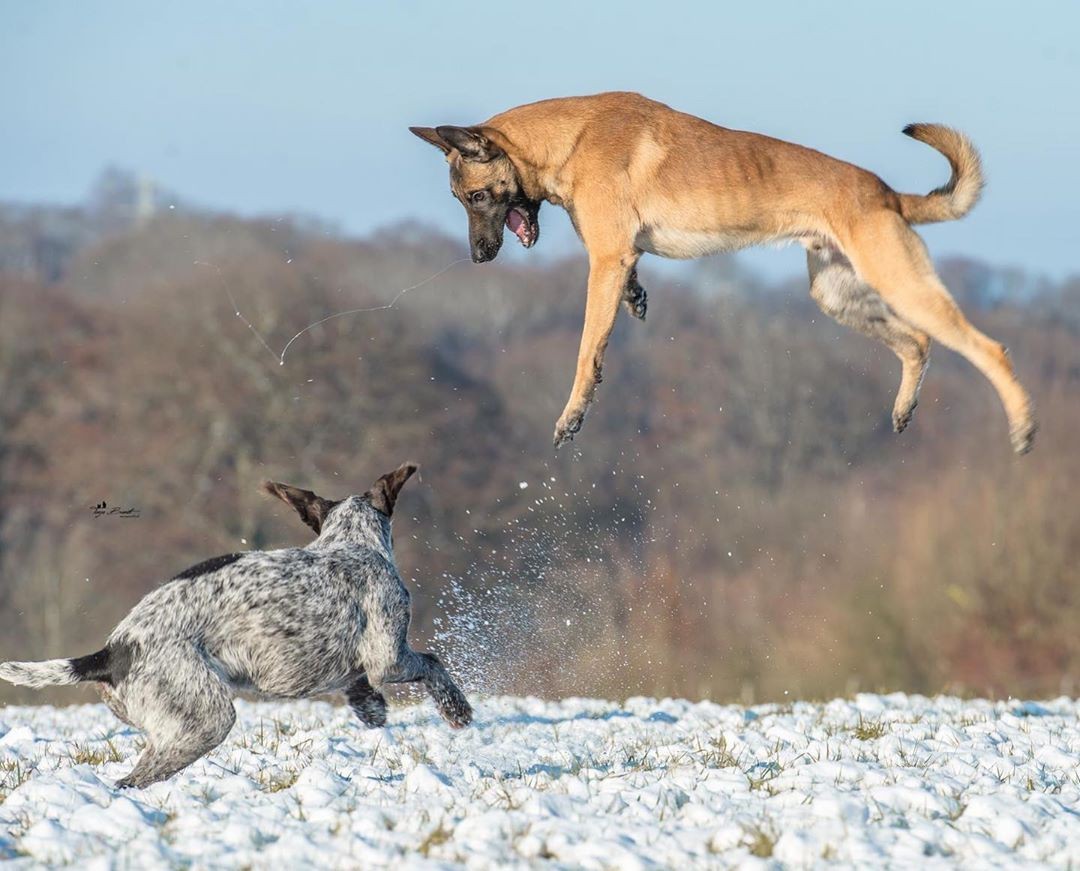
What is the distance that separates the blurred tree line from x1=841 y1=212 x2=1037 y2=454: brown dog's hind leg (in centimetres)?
988

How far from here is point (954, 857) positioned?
4945 mm

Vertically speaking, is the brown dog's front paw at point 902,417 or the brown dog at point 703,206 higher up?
the brown dog at point 703,206

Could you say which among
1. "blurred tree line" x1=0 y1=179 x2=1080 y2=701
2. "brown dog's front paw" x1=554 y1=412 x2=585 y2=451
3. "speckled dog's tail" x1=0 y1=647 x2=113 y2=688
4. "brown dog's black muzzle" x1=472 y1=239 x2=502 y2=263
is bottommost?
"blurred tree line" x1=0 y1=179 x2=1080 y2=701

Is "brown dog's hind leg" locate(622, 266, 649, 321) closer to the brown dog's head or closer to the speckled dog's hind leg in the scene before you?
the brown dog's head

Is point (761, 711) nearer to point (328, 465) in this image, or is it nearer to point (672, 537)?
point (672, 537)

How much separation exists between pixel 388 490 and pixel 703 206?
2548 mm

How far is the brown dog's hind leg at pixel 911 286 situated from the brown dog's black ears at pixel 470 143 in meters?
2.25

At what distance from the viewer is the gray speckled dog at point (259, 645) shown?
6.69m

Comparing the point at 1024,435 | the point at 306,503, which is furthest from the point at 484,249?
the point at 1024,435

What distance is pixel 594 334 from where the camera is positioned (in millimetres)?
8594

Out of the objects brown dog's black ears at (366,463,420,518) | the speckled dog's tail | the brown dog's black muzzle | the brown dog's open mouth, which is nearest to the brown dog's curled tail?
the brown dog's open mouth

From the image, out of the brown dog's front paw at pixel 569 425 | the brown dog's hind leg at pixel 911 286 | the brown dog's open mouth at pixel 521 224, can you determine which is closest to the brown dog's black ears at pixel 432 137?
the brown dog's open mouth at pixel 521 224

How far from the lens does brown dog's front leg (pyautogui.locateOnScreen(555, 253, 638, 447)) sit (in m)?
8.55

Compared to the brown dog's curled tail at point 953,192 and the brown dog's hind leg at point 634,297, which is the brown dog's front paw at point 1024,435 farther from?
the brown dog's hind leg at point 634,297
